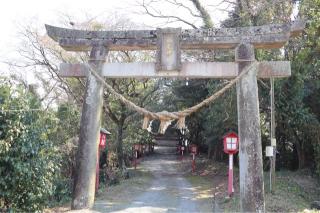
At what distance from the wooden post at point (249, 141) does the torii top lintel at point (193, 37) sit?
0.36 m

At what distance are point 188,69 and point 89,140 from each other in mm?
3292

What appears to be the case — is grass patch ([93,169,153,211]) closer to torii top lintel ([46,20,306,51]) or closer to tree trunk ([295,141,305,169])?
torii top lintel ([46,20,306,51])

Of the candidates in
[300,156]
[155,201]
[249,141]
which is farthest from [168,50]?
[300,156]

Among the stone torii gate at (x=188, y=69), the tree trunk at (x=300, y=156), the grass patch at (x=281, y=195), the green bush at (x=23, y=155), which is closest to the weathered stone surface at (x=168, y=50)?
the stone torii gate at (x=188, y=69)

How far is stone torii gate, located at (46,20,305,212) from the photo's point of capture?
33.6 feet

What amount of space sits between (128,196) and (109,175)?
6714mm

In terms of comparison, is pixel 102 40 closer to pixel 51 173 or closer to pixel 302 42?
pixel 51 173

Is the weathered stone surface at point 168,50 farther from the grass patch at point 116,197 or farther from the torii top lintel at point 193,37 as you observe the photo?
the grass patch at point 116,197

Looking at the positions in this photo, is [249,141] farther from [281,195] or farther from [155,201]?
[155,201]

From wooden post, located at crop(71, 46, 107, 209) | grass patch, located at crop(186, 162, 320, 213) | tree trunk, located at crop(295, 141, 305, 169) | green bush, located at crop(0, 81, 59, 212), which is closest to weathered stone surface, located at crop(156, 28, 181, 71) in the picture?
wooden post, located at crop(71, 46, 107, 209)

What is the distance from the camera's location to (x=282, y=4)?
59.3 ft

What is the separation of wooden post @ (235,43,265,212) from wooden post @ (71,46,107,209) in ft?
12.6

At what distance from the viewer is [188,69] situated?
1075cm

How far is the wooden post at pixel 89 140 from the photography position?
10578 mm
